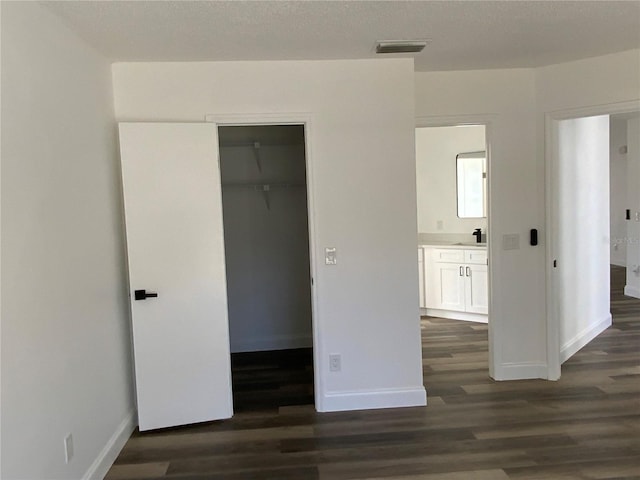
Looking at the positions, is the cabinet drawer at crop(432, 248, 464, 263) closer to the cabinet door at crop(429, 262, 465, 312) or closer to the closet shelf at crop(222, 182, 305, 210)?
the cabinet door at crop(429, 262, 465, 312)

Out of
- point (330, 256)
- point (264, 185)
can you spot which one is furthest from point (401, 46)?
point (264, 185)

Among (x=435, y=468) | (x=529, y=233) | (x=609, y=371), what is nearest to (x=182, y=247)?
(x=435, y=468)

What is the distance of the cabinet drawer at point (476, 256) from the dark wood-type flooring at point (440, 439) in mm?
1746

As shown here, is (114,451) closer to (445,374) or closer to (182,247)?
(182,247)

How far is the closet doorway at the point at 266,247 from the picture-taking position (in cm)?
482

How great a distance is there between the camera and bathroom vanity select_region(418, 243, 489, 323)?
5621 millimetres

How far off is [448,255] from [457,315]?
2.41ft

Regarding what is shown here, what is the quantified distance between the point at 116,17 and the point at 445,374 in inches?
136

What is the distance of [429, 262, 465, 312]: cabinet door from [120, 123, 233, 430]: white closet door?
3314mm

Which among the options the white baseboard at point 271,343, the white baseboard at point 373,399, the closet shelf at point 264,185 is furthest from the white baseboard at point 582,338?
the closet shelf at point 264,185

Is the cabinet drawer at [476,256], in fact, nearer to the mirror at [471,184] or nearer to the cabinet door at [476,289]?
the cabinet door at [476,289]

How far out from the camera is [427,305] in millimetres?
6105

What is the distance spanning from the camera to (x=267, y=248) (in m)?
4.93

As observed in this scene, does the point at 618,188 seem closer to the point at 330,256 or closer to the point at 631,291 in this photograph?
the point at 631,291
